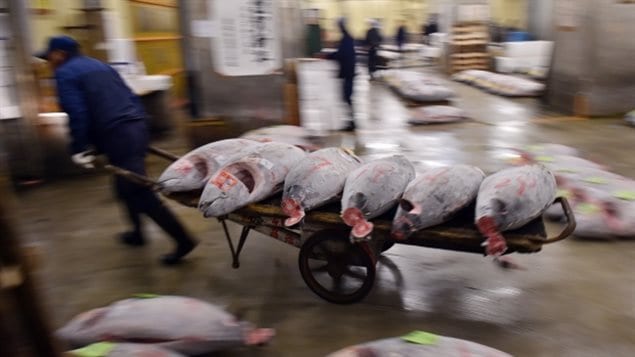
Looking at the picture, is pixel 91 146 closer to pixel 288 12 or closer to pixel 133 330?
pixel 133 330

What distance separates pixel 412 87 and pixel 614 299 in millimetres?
6164

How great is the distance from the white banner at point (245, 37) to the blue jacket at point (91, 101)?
2604mm

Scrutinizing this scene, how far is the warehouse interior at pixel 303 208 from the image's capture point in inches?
105

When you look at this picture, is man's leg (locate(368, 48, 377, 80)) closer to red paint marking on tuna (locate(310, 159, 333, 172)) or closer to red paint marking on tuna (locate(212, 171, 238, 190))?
red paint marking on tuna (locate(310, 159, 333, 172))

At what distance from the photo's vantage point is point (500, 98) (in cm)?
990

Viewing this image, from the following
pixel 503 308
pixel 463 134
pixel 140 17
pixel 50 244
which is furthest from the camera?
pixel 140 17

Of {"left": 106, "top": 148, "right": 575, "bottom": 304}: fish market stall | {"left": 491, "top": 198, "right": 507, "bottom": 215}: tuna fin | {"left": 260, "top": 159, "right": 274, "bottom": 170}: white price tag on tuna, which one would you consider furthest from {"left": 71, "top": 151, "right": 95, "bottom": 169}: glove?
{"left": 491, "top": 198, "right": 507, "bottom": 215}: tuna fin

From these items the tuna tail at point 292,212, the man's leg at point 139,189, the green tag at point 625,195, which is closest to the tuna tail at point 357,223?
the tuna tail at point 292,212

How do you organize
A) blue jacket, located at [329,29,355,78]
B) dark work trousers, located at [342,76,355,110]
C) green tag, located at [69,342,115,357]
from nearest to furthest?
1. green tag, located at [69,342,115,357]
2. blue jacket, located at [329,29,355,78]
3. dark work trousers, located at [342,76,355,110]

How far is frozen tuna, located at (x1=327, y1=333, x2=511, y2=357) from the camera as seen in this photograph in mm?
2221

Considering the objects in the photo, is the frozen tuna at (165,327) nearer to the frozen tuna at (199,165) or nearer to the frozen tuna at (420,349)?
the frozen tuna at (420,349)

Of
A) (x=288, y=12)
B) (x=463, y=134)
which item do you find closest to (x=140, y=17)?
(x=288, y=12)

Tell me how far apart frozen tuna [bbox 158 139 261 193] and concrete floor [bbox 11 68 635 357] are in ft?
2.27

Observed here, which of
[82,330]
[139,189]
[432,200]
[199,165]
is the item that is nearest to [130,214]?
[139,189]
